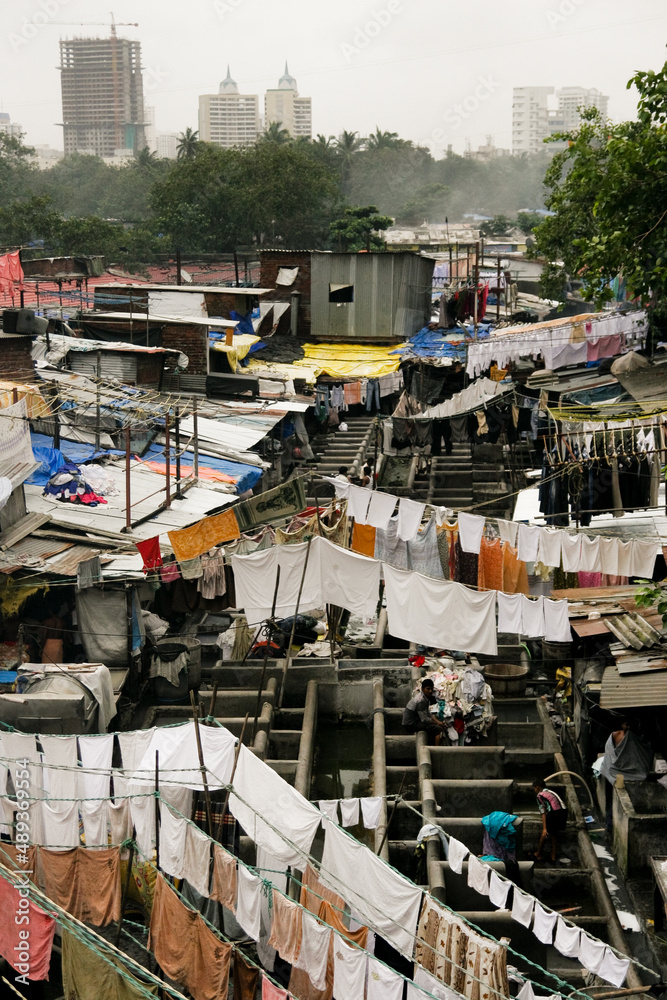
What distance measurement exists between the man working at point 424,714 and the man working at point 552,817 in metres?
2.54

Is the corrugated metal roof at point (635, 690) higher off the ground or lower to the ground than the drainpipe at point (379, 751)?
higher

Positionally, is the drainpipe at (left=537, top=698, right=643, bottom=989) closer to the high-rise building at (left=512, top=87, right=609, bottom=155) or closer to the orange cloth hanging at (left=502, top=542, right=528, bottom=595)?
the orange cloth hanging at (left=502, top=542, right=528, bottom=595)

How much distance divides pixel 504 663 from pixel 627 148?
316 inches

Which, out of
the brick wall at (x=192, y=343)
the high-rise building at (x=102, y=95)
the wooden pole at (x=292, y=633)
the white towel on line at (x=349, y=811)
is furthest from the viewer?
the high-rise building at (x=102, y=95)

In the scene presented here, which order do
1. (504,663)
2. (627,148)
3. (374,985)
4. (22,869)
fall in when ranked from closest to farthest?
(374,985) < (22,869) < (627,148) < (504,663)

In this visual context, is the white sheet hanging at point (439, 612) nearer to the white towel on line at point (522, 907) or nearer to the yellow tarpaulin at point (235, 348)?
the white towel on line at point (522, 907)

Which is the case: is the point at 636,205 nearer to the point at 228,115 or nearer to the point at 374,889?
the point at 374,889

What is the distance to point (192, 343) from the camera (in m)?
25.3

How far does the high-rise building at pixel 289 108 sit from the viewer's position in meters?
150

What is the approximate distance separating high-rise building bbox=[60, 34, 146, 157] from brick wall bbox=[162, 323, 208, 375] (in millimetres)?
124401

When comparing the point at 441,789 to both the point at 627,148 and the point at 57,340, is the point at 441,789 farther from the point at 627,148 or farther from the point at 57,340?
the point at 57,340

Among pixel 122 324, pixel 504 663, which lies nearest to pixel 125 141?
pixel 122 324

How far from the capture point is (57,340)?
76.5ft

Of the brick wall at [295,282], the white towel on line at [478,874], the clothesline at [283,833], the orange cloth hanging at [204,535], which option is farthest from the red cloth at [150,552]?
the brick wall at [295,282]
